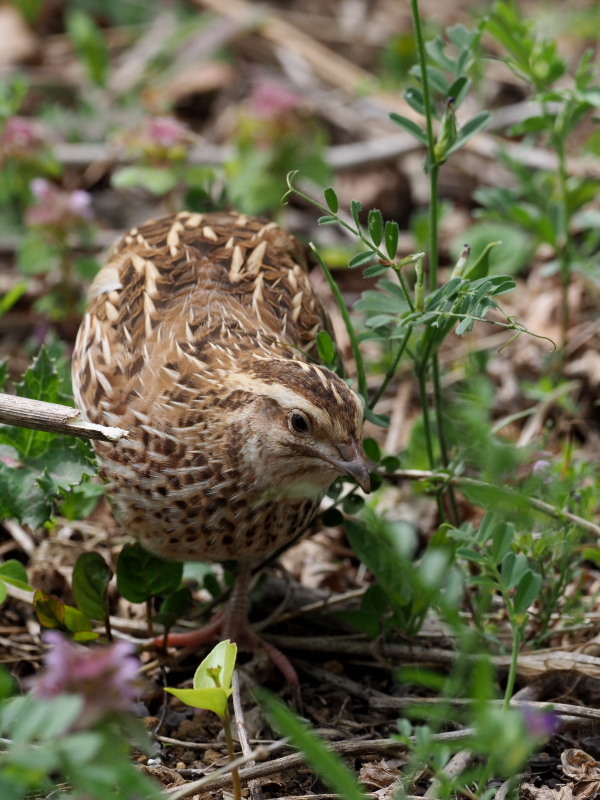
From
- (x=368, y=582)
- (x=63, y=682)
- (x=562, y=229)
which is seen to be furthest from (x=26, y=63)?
(x=63, y=682)

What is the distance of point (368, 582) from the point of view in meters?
4.69

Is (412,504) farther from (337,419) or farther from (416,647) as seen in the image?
(337,419)

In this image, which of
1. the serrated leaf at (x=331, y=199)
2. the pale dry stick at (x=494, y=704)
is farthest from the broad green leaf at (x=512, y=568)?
the serrated leaf at (x=331, y=199)

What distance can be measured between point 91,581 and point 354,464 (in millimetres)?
1122

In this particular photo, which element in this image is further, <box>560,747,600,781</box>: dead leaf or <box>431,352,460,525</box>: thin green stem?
<box>431,352,460,525</box>: thin green stem

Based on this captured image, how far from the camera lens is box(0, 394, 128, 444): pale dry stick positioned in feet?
10.6

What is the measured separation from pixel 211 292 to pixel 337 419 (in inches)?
36.3

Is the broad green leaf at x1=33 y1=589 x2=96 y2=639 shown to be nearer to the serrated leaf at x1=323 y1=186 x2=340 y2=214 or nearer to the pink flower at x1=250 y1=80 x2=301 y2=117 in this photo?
the serrated leaf at x1=323 y1=186 x2=340 y2=214

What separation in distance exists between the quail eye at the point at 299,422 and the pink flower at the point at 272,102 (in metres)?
3.61

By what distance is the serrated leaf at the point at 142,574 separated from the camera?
3951mm

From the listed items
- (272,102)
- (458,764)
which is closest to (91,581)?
(458,764)

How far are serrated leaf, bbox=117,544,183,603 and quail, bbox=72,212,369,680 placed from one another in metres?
0.10

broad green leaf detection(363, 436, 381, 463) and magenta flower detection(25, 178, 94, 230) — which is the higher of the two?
magenta flower detection(25, 178, 94, 230)

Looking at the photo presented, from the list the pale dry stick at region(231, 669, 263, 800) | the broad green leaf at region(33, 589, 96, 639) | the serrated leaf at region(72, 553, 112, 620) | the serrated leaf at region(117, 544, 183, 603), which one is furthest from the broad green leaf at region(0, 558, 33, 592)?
the pale dry stick at region(231, 669, 263, 800)
